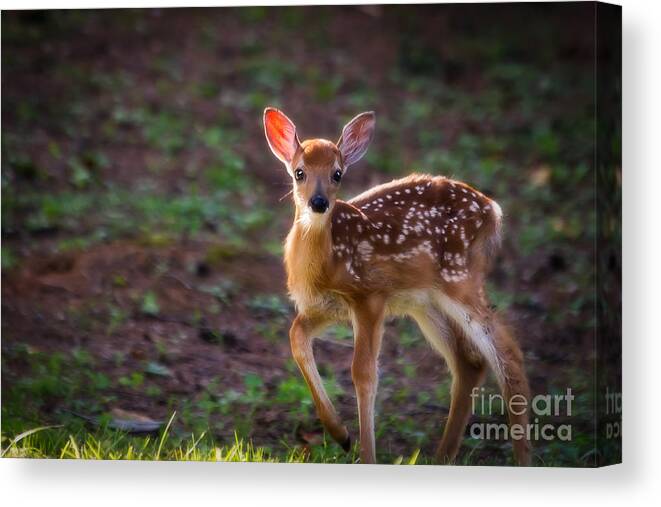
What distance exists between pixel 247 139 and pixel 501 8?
7.34 feet

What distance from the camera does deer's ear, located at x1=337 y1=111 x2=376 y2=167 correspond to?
7359 mm

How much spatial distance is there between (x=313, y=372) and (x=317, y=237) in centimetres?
64

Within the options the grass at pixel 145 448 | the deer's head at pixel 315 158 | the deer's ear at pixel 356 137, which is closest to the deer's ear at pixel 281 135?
the deer's head at pixel 315 158

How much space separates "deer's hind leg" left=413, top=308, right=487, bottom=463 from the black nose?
754 mm

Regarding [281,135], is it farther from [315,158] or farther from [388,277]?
[388,277]

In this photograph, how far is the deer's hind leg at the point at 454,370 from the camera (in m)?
7.34

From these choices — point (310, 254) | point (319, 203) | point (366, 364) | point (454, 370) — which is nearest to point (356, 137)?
point (319, 203)

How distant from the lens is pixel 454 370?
7453mm

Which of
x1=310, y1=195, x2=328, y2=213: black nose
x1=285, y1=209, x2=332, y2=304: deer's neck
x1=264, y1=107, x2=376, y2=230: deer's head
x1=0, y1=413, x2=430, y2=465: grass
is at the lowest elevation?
x1=0, y1=413, x2=430, y2=465: grass

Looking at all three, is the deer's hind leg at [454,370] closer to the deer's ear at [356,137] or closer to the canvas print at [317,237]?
the canvas print at [317,237]

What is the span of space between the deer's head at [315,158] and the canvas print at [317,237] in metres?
0.01

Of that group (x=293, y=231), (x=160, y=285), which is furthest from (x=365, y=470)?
(x=160, y=285)

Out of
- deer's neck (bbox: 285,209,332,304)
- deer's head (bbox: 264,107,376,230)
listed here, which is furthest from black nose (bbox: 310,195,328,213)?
deer's neck (bbox: 285,209,332,304)

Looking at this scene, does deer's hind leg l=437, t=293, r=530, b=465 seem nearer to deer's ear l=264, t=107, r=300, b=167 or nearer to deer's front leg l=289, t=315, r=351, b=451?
deer's front leg l=289, t=315, r=351, b=451
